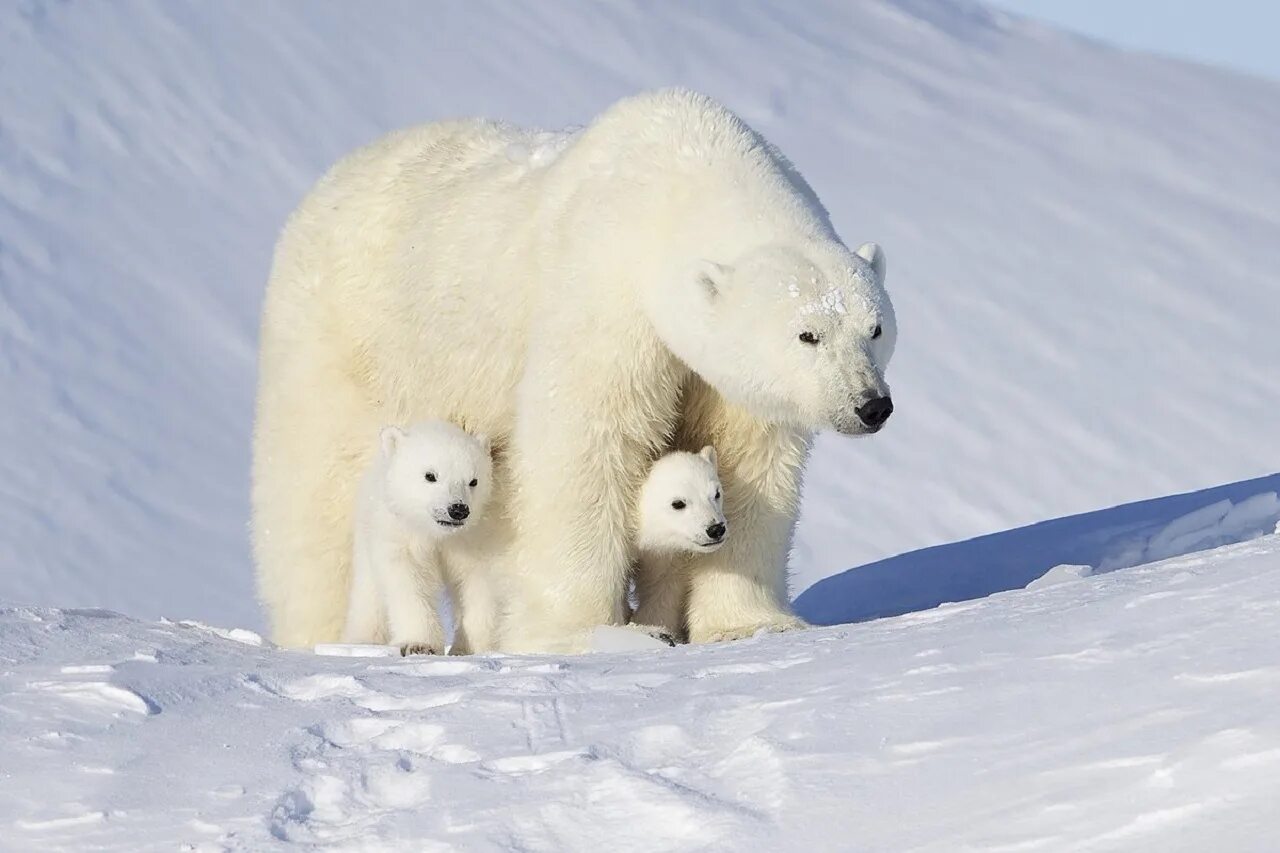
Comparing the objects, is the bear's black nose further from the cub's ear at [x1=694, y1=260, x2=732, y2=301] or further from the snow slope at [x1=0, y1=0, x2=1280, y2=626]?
the snow slope at [x1=0, y1=0, x2=1280, y2=626]

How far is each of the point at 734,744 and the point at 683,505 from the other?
1.99 meters

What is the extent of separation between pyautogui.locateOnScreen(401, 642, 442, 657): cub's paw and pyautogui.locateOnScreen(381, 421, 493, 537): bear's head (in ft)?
1.09

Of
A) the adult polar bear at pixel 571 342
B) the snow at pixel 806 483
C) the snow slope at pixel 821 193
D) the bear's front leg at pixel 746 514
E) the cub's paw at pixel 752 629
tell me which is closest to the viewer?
the snow at pixel 806 483

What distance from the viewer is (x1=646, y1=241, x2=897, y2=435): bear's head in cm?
493

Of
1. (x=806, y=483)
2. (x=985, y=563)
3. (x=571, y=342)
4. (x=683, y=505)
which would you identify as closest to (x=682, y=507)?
(x=683, y=505)

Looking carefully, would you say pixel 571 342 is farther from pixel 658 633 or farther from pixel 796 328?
pixel 658 633

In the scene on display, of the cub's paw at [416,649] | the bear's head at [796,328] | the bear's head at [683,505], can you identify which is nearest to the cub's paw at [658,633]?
the bear's head at [683,505]

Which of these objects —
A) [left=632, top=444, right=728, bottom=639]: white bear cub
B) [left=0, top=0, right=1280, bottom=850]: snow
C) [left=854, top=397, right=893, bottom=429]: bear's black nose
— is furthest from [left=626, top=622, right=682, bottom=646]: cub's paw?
[left=854, top=397, right=893, bottom=429]: bear's black nose

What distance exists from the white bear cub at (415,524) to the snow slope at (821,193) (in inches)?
188

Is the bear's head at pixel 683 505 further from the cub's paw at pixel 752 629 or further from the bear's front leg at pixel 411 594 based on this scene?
the bear's front leg at pixel 411 594

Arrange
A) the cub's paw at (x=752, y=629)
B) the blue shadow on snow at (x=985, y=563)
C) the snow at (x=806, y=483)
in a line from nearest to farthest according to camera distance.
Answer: the snow at (x=806, y=483), the cub's paw at (x=752, y=629), the blue shadow on snow at (x=985, y=563)

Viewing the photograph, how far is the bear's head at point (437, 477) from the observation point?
5.61m

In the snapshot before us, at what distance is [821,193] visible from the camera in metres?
15.0

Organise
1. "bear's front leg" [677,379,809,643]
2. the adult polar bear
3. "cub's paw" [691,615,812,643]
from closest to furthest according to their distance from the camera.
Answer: the adult polar bear → "cub's paw" [691,615,812,643] → "bear's front leg" [677,379,809,643]
